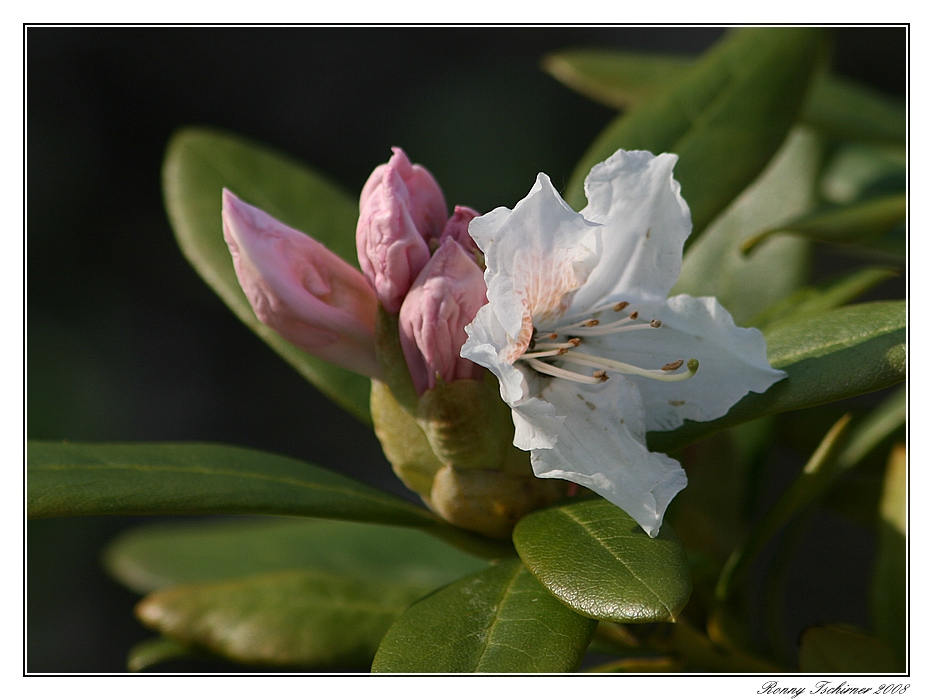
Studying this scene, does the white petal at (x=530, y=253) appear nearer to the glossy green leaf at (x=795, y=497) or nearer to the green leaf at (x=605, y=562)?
the green leaf at (x=605, y=562)

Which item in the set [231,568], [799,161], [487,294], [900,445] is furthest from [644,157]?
[231,568]

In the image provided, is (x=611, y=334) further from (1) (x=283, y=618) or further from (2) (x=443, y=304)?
(1) (x=283, y=618)

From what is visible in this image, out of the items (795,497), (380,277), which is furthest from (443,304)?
(795,497)

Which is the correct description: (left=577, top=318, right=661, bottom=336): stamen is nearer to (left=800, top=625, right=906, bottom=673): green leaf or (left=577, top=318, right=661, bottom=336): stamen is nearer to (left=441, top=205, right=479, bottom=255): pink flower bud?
(left=441, top=205, right=479, bottom=255): pink flower bud

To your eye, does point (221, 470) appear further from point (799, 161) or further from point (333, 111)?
point (333, 111)

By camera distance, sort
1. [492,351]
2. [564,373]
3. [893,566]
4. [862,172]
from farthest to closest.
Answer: [862,172]
[893,566]
[564,373]
[492,351]

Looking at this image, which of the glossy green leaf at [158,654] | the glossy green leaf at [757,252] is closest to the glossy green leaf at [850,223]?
the glossy green leaf at [757,252]
